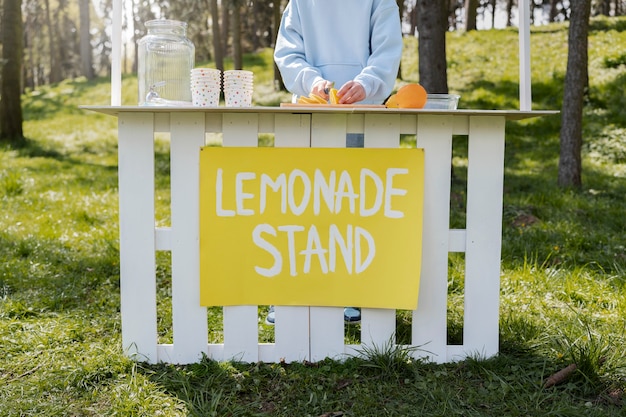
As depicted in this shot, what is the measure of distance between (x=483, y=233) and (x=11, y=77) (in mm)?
9670

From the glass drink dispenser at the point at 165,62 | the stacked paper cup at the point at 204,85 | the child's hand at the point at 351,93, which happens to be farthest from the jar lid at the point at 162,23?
the child's hand at the point at 351,93

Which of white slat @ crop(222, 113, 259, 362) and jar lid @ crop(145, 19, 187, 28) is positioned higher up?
jar lid @ crop(145, 19, 187, 28)

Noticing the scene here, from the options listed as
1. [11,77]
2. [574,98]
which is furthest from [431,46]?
[11,77]

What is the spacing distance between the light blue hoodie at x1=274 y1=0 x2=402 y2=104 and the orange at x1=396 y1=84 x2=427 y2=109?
37 centimetres

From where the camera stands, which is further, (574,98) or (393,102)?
(574,98)

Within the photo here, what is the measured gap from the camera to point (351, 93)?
8.38 feet

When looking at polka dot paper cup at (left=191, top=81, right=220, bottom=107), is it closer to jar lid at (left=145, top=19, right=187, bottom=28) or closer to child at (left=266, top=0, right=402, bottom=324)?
jar lid at (left=145, top=19, right=187, bottom=28)

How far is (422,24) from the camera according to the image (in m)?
6.23

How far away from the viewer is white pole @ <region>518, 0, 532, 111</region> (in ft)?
7.93

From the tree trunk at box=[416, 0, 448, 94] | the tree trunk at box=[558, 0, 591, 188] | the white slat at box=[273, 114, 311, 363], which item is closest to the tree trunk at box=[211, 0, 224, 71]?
the tree trunk at box=[416, 0, 448, 94]

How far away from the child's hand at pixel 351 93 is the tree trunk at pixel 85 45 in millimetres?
24466

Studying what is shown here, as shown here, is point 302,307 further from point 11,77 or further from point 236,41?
point 236,41

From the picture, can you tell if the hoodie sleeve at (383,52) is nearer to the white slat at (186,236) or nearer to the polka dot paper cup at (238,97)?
the polka dot paper cup at (238,97)

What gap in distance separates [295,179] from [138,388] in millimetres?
1024
